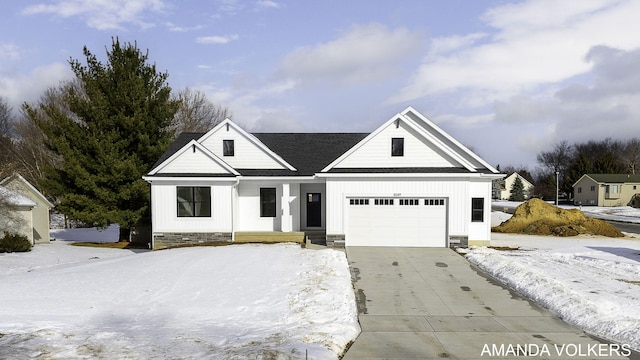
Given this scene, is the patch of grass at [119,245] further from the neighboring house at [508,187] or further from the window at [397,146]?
the neighboring house at [508,187]

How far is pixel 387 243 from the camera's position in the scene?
18.3 metres

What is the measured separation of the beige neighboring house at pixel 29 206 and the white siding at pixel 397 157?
17517 mm

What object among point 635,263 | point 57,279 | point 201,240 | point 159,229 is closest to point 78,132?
point 159,229

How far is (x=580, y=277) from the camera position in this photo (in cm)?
1307

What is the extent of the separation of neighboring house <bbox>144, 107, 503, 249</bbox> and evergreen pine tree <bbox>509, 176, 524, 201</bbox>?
67828mm

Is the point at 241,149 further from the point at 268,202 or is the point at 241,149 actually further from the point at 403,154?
the point at 403,154

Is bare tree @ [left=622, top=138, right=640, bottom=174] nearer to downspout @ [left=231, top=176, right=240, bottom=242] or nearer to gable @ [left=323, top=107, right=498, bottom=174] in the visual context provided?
gable @ [left=323, top=107, right=498, bottom=174]

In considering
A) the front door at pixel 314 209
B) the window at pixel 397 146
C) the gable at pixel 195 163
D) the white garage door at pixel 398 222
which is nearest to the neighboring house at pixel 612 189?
the white garage door at pixel 398 222

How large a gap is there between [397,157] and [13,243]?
1950 centimetres

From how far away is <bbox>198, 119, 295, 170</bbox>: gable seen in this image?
68.7 ft

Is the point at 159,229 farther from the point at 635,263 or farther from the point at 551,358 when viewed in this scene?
the point at 635,263

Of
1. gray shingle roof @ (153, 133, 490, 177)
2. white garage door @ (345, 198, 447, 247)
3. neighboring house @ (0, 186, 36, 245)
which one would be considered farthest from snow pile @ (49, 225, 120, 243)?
white garage door @ (345, 198, 447, 247)

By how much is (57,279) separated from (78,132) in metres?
11.6

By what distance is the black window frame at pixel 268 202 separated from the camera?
2061cm
